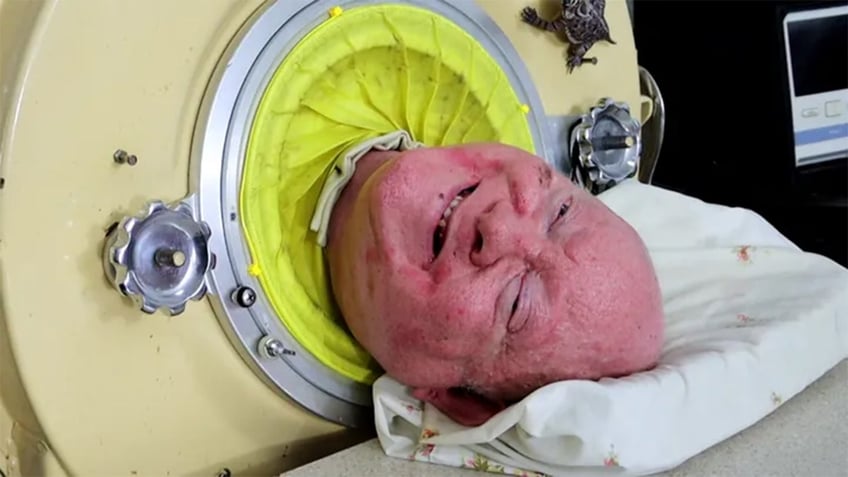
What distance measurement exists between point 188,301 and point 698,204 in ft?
1.87

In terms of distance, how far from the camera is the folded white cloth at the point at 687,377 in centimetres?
71

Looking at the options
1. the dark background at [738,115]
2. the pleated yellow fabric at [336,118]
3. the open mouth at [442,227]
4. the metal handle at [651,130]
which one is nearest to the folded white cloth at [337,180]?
the pleated yellow fabric at [336,118]

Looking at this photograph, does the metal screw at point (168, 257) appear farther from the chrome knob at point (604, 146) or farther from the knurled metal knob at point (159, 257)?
the chrome knob at point (604, 146)

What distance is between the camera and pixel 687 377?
750 millimetres

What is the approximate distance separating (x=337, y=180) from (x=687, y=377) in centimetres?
33

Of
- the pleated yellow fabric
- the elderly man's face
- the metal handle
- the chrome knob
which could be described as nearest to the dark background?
the metal handle

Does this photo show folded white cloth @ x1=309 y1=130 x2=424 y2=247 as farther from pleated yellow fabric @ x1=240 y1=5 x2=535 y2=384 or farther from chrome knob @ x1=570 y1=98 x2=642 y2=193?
chrome knob @ x1=570 y1=98 x2=642 y2=193

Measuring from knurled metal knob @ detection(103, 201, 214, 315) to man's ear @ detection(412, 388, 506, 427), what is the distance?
0.67 ft

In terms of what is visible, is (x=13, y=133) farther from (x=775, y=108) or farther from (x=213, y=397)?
(x=775, y=108)

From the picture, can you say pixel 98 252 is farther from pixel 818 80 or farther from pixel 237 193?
pixel 818 80

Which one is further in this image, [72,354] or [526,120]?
[526,120]

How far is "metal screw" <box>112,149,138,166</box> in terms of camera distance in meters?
0.71

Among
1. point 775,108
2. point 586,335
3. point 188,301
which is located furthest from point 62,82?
point 775,108

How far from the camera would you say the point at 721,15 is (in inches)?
58.8
